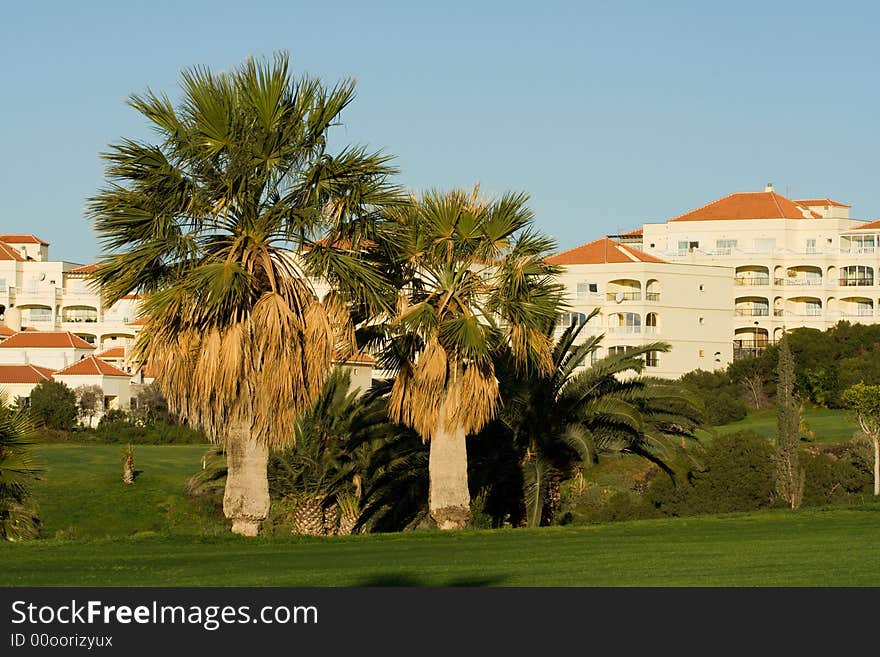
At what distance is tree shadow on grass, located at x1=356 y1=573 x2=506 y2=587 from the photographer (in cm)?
1659

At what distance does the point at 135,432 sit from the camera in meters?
85.4

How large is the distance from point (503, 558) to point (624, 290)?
270 feet

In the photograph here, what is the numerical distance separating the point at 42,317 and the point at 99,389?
126ft

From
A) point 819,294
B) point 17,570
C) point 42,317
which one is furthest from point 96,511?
point 42,317

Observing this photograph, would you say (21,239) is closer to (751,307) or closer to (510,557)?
(751,307)

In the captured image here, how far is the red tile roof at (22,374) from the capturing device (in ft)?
328

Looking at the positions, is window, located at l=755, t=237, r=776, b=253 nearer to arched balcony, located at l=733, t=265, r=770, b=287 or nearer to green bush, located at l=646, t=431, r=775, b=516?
arched balcony, located at l=733, t=265, r=770, b=287

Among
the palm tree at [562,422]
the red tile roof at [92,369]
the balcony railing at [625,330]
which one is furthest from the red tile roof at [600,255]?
the palm tree at [562,422]

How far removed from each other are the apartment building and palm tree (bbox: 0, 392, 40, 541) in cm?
8893

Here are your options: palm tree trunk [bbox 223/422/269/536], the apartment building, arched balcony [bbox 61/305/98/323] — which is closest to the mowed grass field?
palm tree trunk [bbox 223/422/269/536]
